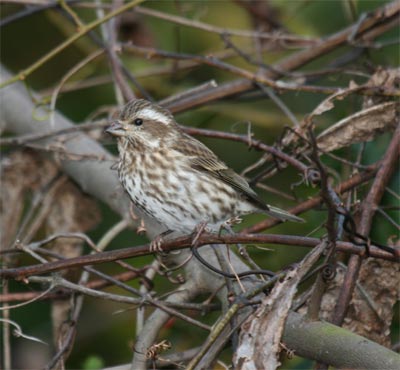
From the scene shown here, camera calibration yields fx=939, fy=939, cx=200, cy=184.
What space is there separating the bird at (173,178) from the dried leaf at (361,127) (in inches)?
17.8

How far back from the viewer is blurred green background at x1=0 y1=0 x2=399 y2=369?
5711 millimetres

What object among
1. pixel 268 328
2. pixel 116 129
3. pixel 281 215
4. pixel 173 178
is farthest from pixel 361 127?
pixel 268 328

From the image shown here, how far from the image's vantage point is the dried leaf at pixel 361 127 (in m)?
4.83

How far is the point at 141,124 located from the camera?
5.04 m

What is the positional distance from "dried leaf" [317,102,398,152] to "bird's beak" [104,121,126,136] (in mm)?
1046

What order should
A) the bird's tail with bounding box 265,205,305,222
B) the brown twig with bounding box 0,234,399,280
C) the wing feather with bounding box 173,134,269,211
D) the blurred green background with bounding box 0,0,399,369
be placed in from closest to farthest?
1. the brown twig with bounding box 0,234,399,280
2. the bird's tail with bounding box 265,205,305,222
3. the wing feather with bounding box 173,134,269,211
4. the blurred green background with bounding box 0,0,399,369

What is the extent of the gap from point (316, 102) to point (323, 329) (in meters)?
2.95

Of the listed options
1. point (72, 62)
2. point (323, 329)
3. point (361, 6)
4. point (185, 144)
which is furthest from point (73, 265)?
point (72, 62)

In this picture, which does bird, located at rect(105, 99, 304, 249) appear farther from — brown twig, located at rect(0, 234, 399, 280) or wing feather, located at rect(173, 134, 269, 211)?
brown twig, located at rect(0, 234, 399, 280)

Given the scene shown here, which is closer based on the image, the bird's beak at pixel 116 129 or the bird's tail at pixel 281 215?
the bird's tail at pixel 281 215

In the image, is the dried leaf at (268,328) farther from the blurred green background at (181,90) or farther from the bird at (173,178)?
the blurred green background at (181,90)

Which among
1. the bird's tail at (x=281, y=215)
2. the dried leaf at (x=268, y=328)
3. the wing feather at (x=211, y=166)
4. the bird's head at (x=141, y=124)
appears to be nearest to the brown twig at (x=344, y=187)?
the bird's tail at (x=281, y=215)

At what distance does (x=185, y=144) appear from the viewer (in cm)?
504

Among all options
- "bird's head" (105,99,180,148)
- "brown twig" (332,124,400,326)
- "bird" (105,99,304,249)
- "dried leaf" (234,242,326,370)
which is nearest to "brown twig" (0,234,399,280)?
"dried leaf" (234,242,326,370)
